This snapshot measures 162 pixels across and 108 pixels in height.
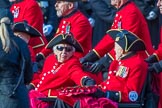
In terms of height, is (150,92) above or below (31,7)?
below

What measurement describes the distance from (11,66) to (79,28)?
308 cm

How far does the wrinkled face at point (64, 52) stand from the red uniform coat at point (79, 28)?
3.61 ft

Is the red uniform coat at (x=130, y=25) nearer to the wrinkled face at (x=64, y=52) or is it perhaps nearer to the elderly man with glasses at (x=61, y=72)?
the elderly man with glasses at (x=61, y=72)

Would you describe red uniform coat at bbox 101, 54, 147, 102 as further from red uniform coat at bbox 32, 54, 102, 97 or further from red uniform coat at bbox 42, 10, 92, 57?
red uniform coat at bbox 42, 10, 92, 57

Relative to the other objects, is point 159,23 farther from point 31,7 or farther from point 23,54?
point 23,54

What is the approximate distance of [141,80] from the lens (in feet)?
38.1

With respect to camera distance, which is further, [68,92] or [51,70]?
[51,70]

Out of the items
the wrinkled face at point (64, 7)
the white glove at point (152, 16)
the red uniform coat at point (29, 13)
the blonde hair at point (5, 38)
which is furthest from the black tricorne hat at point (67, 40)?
the white glove at point (152, 16)

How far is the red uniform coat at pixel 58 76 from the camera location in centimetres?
1199

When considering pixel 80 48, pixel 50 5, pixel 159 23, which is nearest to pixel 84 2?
pixel 50 5

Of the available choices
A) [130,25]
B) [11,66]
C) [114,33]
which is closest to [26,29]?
[114,33]

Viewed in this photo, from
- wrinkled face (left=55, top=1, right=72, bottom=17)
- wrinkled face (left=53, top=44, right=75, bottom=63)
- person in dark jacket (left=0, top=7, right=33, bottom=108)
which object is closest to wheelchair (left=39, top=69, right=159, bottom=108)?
wrinkled face (left=53, top=44, right=75, bottom=63)

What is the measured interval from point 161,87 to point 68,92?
3.95 ft

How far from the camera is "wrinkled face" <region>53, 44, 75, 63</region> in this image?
12.2 metres
